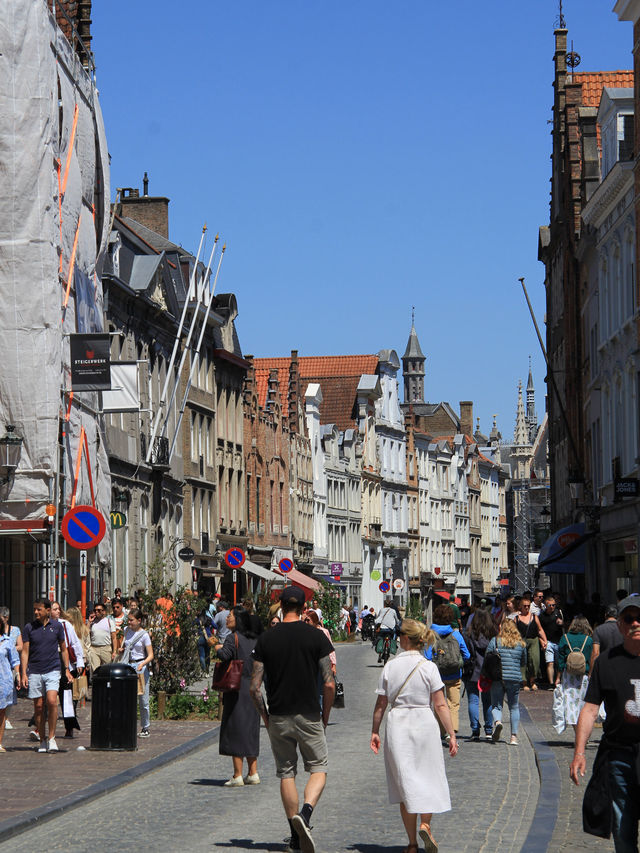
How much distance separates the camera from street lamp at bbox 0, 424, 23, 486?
26344mm

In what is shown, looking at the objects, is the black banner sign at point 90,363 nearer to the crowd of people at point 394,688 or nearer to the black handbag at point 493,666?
the crowd of people at point 394,688

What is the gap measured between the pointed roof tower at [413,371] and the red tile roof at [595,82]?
12678 centimetres

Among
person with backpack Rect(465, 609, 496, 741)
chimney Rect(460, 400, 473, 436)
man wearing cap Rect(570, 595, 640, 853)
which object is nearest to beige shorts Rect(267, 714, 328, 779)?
man wearing cap Rect(570, 595, 640, 853)

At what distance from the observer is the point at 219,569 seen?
2272 inches

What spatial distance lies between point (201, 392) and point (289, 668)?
1808 inches

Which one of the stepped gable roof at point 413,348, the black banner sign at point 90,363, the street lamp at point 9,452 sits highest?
the stepped gable roof at point 413,348

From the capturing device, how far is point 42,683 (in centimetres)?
1838

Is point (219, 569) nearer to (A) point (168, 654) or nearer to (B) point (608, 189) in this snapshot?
(B) point (608, 189)

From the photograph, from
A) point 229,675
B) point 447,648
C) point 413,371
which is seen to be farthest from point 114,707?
point 413,371

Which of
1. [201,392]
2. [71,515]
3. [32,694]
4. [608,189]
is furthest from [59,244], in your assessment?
[201,392]

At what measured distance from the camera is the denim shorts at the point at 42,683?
60.0 ft

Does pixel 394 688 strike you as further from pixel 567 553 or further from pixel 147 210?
pixel 147 210

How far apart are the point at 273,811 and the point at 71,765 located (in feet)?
13.2

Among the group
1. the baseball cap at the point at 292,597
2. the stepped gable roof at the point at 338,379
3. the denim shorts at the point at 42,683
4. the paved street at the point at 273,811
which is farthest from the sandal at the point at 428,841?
the stepped gable roof at the point at 338,379
